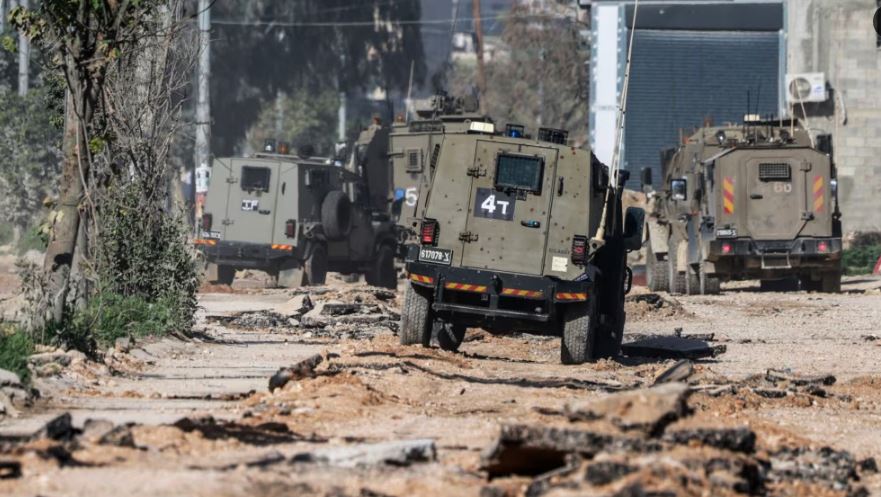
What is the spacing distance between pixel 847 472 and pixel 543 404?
10.7 feet

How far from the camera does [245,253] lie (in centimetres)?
3077

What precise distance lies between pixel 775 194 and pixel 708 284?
99.9 inches

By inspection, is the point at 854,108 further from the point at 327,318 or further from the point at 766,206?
the point at 327,318

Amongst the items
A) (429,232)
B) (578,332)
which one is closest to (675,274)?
(429,232)

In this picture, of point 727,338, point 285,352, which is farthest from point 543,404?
point 727,338

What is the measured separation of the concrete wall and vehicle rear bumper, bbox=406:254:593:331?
28.5 meters

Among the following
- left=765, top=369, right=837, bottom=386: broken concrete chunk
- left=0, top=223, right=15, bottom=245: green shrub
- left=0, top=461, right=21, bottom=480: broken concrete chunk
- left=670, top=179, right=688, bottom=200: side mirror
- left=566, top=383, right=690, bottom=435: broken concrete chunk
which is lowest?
left=0, top=461, right=21, bottom=480: broken concrete chunk

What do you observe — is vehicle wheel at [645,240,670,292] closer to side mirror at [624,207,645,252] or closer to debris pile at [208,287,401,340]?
debris pile at [208,287,401,340]

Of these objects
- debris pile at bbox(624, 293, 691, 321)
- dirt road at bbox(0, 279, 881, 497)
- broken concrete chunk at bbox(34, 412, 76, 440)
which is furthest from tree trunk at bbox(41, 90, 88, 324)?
debris pile at bbox(624, 293, 691, 321)

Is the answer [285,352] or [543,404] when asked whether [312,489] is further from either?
[285,352]

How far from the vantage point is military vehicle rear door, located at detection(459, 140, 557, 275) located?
16000 mm

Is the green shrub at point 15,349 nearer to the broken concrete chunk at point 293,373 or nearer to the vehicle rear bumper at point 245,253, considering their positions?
the broken concrete chunk at point 293,373

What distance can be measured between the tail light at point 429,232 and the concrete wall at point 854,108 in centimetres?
2841

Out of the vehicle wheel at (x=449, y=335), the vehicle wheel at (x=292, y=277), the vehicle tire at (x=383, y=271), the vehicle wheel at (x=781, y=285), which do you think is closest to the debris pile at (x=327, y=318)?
the vehicle wheel at (x=449, y=335)
